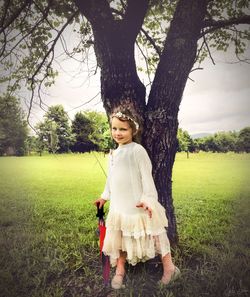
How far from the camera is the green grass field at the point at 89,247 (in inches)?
116

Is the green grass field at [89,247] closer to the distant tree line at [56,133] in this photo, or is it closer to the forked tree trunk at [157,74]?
the distant tree line at [56,133]

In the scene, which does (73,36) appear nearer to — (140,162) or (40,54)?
(40,54)

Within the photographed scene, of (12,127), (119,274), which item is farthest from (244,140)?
(12,127)

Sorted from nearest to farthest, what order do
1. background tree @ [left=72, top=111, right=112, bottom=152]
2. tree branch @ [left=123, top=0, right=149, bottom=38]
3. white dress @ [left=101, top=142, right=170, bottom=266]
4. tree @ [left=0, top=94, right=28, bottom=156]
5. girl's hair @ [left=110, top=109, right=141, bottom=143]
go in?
white dress @ [left=101, top=142, right=170, bottom=266]
girl's hair @ [left=110, top=109, right=141, bottom=143]
tree branch @ [left=123, top=0, right=149, bottom=38]
background tree @ [left=72, top=111, right=112, bottom=152]
tree @ [left=0, top=94, right=28, bottom=156]

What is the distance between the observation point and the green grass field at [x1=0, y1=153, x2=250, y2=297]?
296 centimetres

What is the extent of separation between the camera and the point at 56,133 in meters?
4.20

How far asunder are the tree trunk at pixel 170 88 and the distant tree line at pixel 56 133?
681 mm

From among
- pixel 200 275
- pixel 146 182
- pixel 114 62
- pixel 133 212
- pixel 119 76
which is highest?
pixel 114 62

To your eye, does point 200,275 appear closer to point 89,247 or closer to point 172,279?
point 172,279

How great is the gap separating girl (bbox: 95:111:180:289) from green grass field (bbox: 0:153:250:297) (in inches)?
8.8

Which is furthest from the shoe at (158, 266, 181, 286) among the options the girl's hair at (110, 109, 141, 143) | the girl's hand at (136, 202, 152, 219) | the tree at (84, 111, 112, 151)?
the tree at (84, 111, 112, 151)

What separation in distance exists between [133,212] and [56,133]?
1.85 metres

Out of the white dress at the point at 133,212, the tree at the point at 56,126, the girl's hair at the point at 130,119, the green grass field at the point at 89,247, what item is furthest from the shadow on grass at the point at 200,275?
the tree at the point at 56,126

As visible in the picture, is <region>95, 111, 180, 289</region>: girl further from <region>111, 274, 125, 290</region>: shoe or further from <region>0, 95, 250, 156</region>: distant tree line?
<region>0, 95, 250, 156</region>: distant tree line
